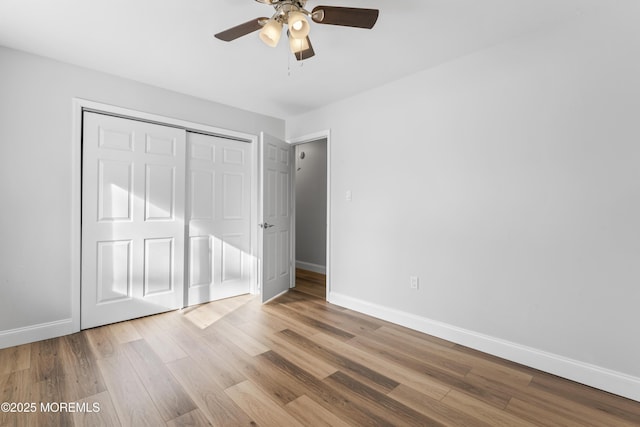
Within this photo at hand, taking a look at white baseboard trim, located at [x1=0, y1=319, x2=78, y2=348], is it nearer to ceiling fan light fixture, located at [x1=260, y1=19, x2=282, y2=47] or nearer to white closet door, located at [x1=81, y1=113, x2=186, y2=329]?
white closet door, located at [x1=81, y1=113, x2=186, y2=329]

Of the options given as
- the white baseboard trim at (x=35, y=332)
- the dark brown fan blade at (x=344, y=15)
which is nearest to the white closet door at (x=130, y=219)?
Result: the white baseboard trim at (x=35, y=332)

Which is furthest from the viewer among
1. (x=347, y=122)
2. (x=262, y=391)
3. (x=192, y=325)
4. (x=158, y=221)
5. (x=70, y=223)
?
(x=347, y=122)

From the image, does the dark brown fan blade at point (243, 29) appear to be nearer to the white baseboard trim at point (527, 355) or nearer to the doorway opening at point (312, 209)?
the white baseboard trim at point (527, 355)

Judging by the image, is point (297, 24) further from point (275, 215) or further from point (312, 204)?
point (312, 204)

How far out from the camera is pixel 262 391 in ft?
5.93

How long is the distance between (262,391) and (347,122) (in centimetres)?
278

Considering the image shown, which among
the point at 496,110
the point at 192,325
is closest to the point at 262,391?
the point at 192,325

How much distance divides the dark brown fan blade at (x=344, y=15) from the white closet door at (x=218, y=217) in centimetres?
232

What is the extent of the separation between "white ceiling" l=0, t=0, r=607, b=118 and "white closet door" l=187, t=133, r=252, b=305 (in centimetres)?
78

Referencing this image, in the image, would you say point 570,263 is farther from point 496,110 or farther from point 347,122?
point 347,122

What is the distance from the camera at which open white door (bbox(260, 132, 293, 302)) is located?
11.5ft

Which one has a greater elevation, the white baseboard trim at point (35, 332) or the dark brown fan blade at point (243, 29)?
the dark brown fan blade at point (243, 29)

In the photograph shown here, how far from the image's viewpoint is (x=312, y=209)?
5379 mm

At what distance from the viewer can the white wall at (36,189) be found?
236cm
